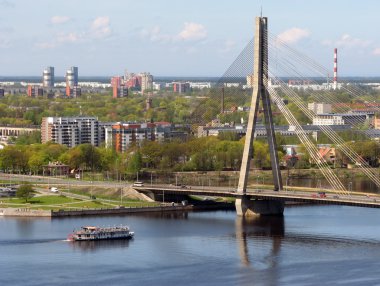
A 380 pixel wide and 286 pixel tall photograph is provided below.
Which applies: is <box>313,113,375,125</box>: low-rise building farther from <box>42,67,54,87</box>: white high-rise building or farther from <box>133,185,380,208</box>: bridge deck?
<box>42,67,54,87</box>: white high-rise building

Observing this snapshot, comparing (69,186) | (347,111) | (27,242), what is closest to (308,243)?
(27,242)

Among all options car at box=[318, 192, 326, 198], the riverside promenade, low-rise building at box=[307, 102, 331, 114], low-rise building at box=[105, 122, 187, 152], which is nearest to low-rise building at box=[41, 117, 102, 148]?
low-rise building at box=[105, 122, 187, 152]

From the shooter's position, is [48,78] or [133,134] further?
[48,78]

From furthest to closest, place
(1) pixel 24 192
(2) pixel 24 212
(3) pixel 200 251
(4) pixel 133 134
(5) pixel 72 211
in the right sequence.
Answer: (4) pixel 133 134
(1) pixel 24 192
(5) pixel 72 211
(2) pixel 24 212
(3) pixel 200 251

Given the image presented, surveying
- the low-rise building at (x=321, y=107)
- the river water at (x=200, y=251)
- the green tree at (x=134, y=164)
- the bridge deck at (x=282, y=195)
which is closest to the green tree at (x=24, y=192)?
the river water at (x=200, y=251)

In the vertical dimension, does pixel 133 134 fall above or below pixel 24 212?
above

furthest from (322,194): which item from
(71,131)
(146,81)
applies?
(146,81)

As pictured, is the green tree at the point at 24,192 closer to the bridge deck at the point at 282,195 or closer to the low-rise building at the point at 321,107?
the bridge deck at the point at 282,195

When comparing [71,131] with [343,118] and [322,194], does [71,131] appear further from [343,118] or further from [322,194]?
[322,194]
